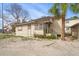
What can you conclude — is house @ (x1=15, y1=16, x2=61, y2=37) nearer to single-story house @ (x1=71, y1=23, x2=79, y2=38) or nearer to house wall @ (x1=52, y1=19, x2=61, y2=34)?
house wall @ (x1=52, y1=19, x2=61, y2=34)

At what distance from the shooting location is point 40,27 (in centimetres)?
544

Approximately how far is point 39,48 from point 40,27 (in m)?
0.29

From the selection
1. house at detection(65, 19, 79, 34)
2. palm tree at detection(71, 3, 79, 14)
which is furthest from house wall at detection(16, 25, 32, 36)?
palm tree at detection(71, 3, 79, 14)

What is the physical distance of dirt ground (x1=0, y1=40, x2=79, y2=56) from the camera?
5398mm

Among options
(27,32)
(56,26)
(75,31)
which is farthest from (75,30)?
(27,32)

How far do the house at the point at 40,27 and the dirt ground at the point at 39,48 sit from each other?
12 cm

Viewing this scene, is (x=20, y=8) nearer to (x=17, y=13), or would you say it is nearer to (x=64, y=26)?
(x=17, y=13)

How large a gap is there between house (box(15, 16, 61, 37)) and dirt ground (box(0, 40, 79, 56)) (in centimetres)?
12

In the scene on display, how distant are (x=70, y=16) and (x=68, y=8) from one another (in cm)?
11

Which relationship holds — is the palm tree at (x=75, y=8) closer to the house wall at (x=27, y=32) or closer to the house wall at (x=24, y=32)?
the house wall at (x=27, y=32)

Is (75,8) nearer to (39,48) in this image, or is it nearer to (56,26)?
(56,26)

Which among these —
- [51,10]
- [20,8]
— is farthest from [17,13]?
[51,10]

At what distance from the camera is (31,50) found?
213 inches

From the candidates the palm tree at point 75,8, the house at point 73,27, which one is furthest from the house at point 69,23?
the palm tree at point 75,8
